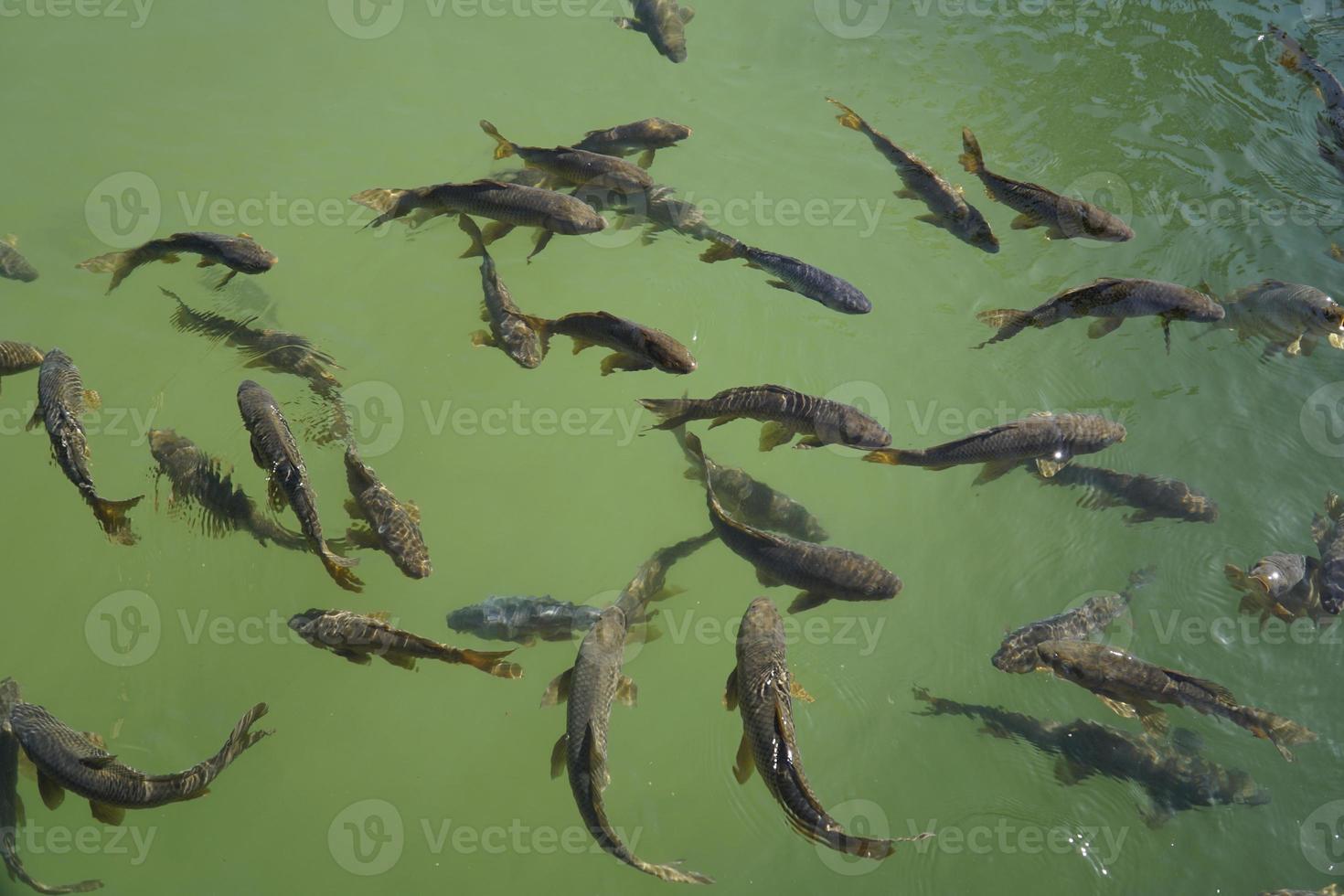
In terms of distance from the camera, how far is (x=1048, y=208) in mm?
5754

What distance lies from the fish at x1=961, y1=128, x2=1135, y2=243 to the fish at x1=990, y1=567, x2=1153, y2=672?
242cm

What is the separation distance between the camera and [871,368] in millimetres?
6129

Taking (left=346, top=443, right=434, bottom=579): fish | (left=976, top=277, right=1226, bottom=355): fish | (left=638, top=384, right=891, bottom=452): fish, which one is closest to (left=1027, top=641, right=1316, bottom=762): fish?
(left=638, top=384, right=891, bottom=452): fish

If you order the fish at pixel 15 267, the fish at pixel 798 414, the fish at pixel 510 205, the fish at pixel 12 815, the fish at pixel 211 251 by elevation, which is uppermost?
the fish at pixel 510 205

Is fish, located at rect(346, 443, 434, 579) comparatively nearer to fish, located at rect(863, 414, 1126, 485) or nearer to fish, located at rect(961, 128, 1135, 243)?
fish, located at rect(863, 414, 1126, 485)

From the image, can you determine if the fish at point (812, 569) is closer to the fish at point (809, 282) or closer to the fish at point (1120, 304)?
the fish at point (809, 282)

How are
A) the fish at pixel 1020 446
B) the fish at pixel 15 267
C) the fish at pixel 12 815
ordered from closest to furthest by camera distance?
the fish at pixel 12 815 → the fish at pixel 1020 446 → the fish at pixel 15 267

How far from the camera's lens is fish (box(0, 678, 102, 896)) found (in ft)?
13.7

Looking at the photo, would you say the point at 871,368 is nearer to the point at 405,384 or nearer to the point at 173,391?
the point at 405,384

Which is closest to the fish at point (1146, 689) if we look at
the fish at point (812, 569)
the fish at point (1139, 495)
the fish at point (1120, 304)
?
the fish at point (812, 569)

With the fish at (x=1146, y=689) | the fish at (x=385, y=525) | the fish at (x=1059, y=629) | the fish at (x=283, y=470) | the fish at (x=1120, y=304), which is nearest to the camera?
the fish at (x=1146, y=689)

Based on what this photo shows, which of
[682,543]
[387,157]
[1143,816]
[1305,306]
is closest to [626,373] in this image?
[682,543]

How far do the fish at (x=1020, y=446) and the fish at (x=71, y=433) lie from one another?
4158mm

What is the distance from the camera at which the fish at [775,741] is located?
3.79m
